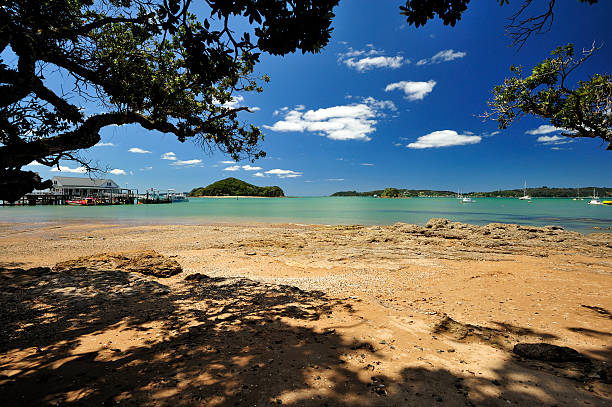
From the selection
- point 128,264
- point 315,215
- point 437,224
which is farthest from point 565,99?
point 315,215

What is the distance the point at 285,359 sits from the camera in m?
3.24

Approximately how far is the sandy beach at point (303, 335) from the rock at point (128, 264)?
77mm

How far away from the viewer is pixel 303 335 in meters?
3.97

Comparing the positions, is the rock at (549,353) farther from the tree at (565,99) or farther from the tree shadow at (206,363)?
the tree at (565,99)

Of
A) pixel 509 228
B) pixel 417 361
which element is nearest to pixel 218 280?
pixel 417 361

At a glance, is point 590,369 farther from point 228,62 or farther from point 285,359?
point 228,62

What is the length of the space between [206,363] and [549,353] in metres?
4.46

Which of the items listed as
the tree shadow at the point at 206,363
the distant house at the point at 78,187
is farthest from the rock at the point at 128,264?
the distant house at the point at 78,187

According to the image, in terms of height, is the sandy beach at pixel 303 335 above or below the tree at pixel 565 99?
below

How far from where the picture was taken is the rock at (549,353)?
322cm

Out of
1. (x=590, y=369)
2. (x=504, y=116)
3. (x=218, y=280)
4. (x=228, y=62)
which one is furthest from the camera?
(x=504, y=116)

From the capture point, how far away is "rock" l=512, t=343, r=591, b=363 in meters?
3.22

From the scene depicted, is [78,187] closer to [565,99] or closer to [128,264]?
[128,264]

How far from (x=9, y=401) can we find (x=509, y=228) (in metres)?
24.9
